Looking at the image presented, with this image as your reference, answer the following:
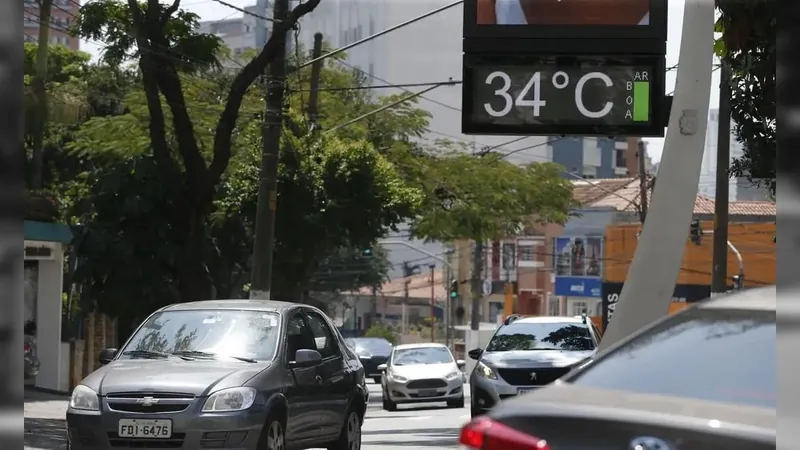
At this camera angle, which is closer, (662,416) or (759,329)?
(662,416)

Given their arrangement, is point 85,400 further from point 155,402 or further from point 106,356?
point 106,356

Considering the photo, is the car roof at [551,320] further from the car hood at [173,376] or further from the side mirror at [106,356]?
the car hood at [173,376]

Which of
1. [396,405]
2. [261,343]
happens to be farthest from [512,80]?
[396,405]

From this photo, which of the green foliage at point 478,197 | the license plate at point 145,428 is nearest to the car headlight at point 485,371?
the license plate at point 145,428

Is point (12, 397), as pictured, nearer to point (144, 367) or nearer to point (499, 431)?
point (499, 431)

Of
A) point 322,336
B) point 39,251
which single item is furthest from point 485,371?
point 39,251

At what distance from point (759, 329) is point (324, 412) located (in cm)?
743

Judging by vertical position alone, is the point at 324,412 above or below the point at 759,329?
below

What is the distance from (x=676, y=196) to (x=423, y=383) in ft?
57.5

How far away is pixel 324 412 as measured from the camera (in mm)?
12188

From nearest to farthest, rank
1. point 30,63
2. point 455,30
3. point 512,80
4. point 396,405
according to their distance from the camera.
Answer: point 512,80, point 396,405, point 30,63, point 455,30

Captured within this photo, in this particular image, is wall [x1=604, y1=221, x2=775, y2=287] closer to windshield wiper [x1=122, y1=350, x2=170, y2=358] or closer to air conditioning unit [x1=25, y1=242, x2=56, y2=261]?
air conditioning unit [x1=25, y1=242, x2=56, y2=261]

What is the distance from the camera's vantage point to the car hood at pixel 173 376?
10.7 m

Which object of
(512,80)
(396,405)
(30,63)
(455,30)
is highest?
(455,30)
